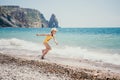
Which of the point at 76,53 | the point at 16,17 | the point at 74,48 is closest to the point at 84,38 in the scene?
the point at 74,48

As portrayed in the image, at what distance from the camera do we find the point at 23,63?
10.6 metres

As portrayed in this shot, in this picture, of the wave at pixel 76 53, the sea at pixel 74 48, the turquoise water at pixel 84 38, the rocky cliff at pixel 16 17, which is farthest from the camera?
the rocky cliff at pixel 16 17

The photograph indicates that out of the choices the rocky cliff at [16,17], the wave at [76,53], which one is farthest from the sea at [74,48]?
the rocky cliff at [16,17]

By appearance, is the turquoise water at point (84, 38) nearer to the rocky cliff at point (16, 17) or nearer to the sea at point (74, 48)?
the sea at point (74, 48)

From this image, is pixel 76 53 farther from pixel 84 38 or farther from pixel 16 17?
pixel 16 17

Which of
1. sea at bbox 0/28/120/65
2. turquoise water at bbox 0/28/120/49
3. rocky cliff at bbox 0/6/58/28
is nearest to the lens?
sea at bbox 0/28/120/65

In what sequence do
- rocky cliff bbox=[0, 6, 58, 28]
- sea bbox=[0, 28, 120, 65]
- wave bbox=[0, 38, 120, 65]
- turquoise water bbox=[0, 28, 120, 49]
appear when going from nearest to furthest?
wave bbox=[0, 38, 120, 65] → sea bbox=[0, 28, 120, 65] → turquoise water bbox=[0, 28, 120, 49] → rocky cliff bbox=[0, 6, 58, 28]

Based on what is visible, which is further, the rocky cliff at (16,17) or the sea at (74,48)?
the rocky cliff at (16,17)

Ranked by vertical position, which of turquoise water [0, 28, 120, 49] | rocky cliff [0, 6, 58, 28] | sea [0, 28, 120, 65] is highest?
rocky cliff [0, 6, 58, 28]

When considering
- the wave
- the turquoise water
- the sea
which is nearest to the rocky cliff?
the turquoise water

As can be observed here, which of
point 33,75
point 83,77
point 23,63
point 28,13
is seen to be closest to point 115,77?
point 83,77

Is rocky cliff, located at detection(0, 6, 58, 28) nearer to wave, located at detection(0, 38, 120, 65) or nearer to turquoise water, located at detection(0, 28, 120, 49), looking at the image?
turquoise water, located at detection(0, 28, 120, 49)

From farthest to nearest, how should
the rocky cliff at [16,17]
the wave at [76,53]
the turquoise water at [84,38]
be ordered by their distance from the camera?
1. the rocky cliff at [16,17]
2. the turquoise water at [84,38]
3. the wave at [76,53]

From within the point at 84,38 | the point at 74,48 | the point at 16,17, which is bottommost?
the point at 84,38
